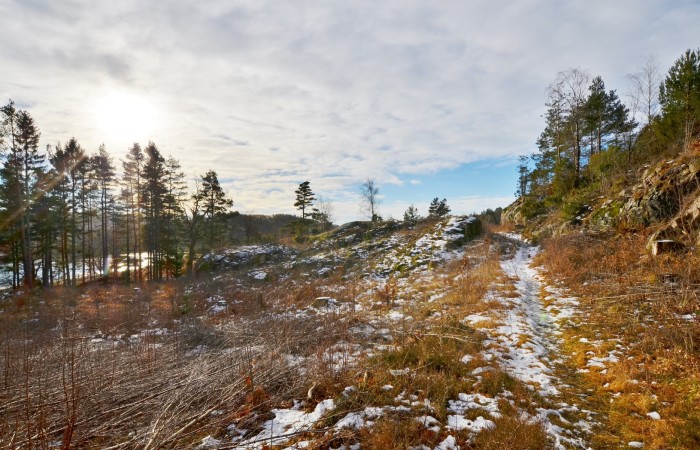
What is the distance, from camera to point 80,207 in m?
27.7

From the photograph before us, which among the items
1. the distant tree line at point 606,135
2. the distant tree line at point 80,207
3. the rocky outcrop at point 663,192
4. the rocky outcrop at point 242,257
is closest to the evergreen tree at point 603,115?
the distant tree line at point 606,135

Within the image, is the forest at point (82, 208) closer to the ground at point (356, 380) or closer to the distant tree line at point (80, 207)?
the distant tree line at point (80, 207)

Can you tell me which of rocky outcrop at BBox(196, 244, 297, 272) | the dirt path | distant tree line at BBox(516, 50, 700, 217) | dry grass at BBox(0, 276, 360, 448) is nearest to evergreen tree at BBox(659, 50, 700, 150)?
distant tree line at BBox(516, 50, 700, 217)

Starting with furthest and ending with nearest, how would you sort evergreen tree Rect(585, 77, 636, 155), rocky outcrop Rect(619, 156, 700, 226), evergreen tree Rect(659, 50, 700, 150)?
evergreen tree Rect(585, 77, 636, 155) → evergreen tree Rect(659, 50, 700, 150) → rocky outcrop Rect(619, 156, 700, 226)

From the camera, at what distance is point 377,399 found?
4.44 m

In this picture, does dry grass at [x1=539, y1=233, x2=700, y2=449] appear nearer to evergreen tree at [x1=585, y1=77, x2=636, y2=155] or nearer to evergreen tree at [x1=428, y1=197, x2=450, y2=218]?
evergreen tree at [x1=585, y1=77, x2=636, y2=155]

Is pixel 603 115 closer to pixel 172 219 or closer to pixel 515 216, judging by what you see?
pixel 515 216

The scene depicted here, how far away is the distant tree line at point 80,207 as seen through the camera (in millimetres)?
21250

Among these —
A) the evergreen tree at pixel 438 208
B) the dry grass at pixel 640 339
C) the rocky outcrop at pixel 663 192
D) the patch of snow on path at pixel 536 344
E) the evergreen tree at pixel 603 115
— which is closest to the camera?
the dry grass at pixel 640 339

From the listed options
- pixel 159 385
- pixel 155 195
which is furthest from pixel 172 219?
pixel 159 385

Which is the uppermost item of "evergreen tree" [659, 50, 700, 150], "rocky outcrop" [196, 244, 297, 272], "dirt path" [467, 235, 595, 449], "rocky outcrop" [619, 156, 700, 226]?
"evergreen tree" [659, 50, 700, 150]

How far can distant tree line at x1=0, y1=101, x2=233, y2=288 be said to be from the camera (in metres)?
21.2

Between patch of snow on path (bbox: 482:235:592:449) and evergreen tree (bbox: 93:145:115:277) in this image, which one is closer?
patch of snow on path (bbox: 482:235:592:449)

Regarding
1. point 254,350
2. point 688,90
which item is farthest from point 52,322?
point 688,90
